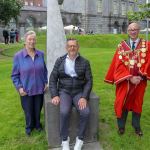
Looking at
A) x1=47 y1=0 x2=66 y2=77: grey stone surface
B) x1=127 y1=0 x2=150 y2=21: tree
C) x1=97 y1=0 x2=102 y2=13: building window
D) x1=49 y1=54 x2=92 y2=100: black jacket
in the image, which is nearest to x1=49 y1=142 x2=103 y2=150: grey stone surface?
x1=49 y1=54 x2=92 y2=100: black jacket

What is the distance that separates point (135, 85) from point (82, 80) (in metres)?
0.91

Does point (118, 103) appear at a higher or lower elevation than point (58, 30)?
lower

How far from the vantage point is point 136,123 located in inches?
267

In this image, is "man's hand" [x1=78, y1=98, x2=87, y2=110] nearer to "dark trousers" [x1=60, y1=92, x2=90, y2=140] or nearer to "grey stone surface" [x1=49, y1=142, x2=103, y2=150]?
"dark trousers" [x1=60, y1=92, x2=90, y2=140]

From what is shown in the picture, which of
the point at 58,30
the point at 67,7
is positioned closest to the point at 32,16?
the point at 67,7

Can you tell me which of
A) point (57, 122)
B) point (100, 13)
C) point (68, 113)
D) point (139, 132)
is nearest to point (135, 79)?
point (139, 132)

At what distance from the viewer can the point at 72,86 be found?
19.9 feet

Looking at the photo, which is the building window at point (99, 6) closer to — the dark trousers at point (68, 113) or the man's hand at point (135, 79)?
the man's hand at point (135, 79)

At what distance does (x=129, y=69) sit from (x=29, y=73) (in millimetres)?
1613

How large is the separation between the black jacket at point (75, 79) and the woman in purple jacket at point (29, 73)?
1.38ft

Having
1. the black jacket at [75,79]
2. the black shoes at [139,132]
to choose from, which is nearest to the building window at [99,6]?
the black shoes at [139,132]

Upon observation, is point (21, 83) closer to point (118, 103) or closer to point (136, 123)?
point (118, 103)

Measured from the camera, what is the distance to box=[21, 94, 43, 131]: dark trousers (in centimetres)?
656

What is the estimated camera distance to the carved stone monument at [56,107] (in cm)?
619
